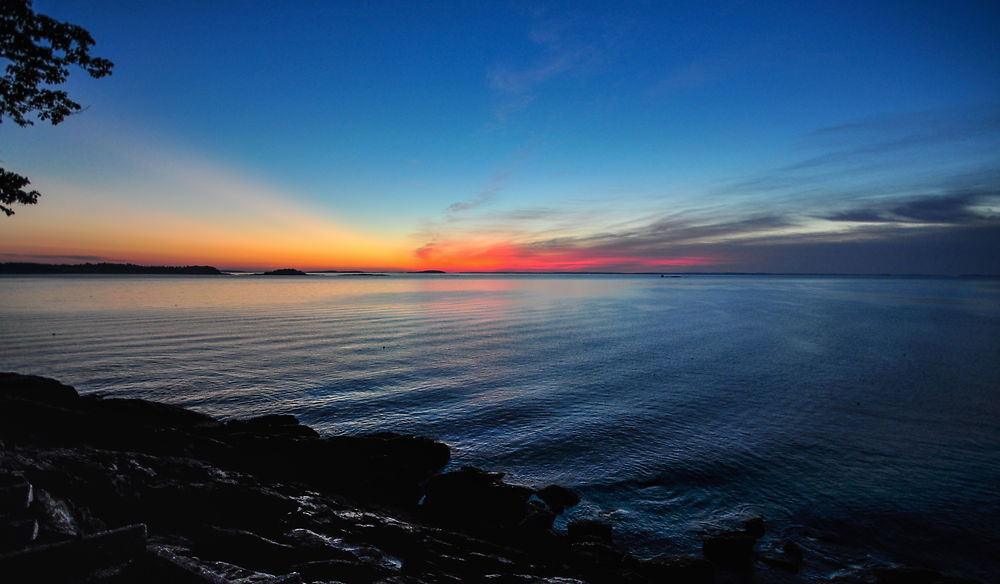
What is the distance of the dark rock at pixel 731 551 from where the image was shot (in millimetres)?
9578

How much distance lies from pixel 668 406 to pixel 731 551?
11.6 m

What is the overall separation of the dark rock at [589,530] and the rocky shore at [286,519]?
0.03 m

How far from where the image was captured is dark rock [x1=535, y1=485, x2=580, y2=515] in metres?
12.0

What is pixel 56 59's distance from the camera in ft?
56.6

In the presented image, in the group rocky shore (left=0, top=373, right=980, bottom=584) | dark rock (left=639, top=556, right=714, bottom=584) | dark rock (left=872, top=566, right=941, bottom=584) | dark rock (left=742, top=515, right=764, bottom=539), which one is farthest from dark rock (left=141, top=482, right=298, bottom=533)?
dark rock (left=872, top=566, right=941, bottom=584)

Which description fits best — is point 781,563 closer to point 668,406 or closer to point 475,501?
point 475,501

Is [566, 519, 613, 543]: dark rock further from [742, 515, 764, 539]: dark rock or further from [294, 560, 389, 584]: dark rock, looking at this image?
[294, 560, 389, 584]: dark rock

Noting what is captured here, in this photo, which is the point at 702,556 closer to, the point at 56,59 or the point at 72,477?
the point at 72,477

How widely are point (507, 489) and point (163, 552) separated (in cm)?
780

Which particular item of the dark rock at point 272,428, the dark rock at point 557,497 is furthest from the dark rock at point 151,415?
the dark rock at point 557,497

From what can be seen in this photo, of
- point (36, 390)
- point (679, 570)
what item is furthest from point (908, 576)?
point (36, 390)

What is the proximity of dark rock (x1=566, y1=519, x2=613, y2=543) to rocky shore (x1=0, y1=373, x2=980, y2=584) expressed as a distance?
26 mm

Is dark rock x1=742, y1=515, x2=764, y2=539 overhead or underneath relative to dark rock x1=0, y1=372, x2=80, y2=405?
underneath

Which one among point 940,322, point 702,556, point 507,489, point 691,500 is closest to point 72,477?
point 507,489
